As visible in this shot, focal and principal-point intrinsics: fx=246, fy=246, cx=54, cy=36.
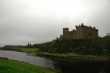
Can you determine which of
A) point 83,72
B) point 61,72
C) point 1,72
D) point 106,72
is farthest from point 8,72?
point 106,72

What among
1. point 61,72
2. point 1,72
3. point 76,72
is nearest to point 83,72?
point 76,72

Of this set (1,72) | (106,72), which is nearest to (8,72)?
(1,72)

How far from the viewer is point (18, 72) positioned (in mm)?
43750

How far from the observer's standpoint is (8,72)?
40844 mm

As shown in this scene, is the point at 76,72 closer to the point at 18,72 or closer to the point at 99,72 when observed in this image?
the point at 99,72

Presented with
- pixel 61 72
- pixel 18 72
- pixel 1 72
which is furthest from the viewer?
pixel 61 72

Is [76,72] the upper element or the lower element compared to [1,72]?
lower

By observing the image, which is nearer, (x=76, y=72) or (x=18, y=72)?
(x=18, y=72)

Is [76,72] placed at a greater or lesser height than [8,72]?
lesser

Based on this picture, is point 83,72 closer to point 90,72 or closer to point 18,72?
point 90,72

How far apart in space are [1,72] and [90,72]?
45.0 meters

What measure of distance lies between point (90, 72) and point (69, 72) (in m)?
8.09

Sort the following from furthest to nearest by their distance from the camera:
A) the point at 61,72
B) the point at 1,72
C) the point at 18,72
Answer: the point at 61,72 < the point at 18,72 < the point at 1,72

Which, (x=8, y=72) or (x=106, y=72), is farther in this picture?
(x=106, y=72)
